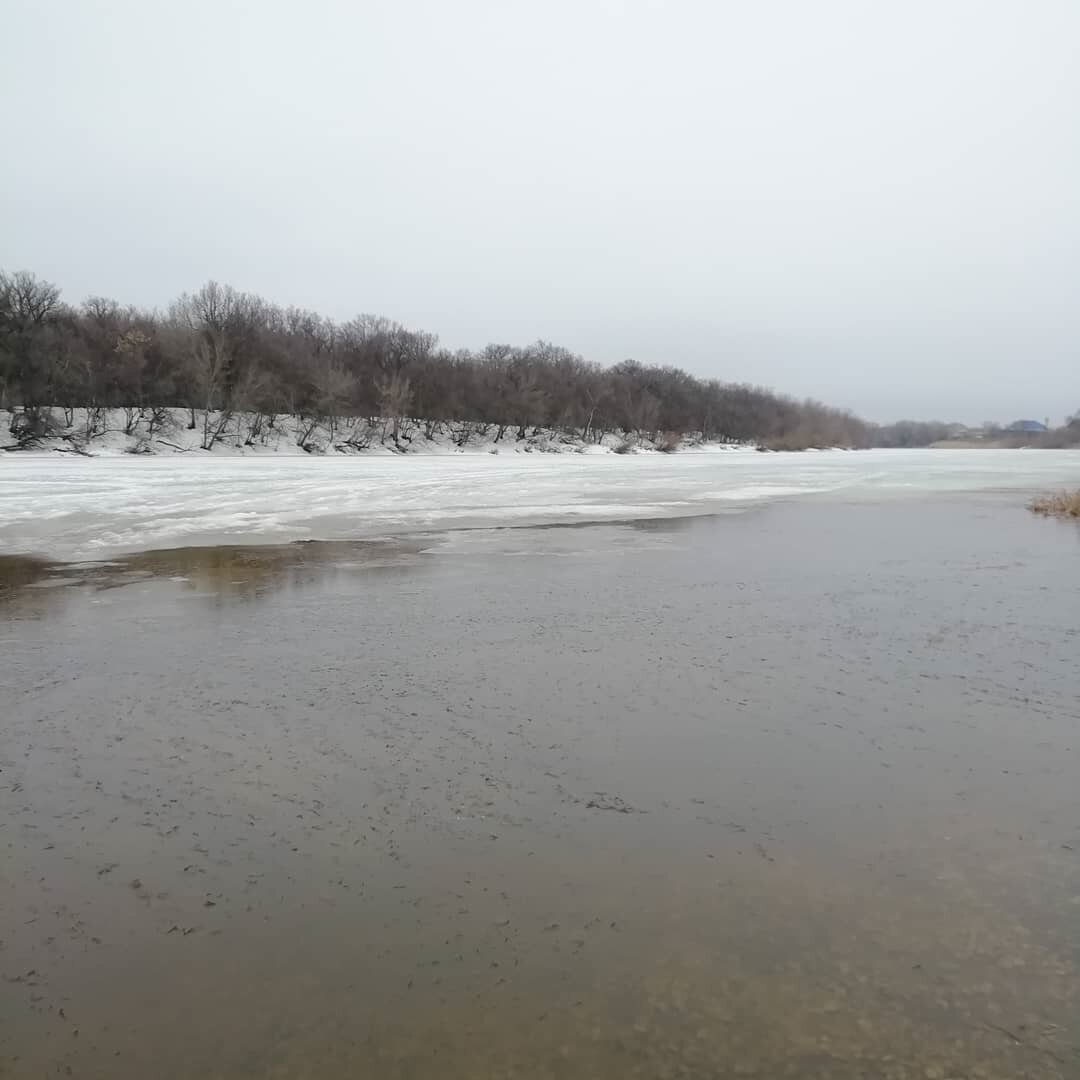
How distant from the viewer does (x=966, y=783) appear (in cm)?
456

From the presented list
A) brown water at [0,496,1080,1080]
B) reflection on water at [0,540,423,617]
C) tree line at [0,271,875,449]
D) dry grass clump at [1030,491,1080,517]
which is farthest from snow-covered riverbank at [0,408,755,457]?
Answer: brown water at [0,496,1080,1080]

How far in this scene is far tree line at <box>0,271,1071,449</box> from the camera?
56906mm

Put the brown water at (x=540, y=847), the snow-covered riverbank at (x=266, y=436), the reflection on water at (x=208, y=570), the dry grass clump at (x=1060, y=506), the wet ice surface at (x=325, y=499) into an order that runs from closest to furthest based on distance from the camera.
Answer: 1. the brown water at (x=540, y=847)
2. the reflection on water at (x=208, y=570)
3. the wet ice surface at (x=325, y=499)
4. the dry grass clump at (x=1060, y=506)
5. the snow-covered riverbank at (x=266, y=436)

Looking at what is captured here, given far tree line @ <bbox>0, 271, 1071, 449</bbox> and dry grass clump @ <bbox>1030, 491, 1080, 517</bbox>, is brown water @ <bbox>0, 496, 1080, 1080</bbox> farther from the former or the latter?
far tree line @ <bbox>0, 271, 1071, 449</bbox>

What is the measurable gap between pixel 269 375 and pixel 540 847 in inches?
2647

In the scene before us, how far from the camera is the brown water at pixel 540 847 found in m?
2.70

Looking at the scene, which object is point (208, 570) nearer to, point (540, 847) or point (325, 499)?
point (540, 847)

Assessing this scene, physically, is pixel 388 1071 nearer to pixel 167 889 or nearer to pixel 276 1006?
pixel 276 1006

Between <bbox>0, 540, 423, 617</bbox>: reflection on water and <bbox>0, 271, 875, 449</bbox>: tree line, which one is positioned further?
<bbox>0, 271, 875, 449</bbox>: tree line

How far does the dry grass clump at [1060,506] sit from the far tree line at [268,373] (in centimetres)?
5498

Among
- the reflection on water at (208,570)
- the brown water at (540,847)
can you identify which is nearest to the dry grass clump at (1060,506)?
the brown water at (540,847)

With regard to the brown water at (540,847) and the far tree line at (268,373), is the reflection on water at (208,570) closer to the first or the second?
the brown water at (540,847)

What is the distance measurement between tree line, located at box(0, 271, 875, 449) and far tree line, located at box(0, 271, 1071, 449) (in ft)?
0.40

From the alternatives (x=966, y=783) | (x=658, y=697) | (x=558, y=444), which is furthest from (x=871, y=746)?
(x=558, y=444)
